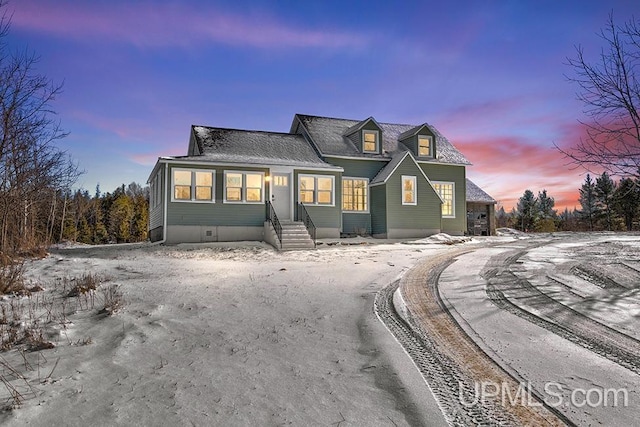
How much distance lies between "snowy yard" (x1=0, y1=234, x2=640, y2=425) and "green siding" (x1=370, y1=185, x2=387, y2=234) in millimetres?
12481

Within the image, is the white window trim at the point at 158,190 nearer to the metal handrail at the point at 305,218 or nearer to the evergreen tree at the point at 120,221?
the metal handrail at the point at 305,218

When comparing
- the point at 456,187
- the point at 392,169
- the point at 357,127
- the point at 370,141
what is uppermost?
the point at 357,127

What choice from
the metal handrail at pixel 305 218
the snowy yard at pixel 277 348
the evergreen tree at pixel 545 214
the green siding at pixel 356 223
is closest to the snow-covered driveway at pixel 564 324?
the snowy yard at pixel 277 348

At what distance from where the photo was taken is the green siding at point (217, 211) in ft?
57.7

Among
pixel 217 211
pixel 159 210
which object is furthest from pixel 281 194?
pixel 159 210

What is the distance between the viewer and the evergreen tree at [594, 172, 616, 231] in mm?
47031

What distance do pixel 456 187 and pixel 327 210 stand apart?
9709 millimetres

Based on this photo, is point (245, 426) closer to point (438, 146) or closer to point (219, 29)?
point (219, 29)

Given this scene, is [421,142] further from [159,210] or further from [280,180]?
[159,210]

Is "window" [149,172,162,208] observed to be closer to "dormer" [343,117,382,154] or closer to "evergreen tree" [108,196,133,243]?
"dormer" [343,117,382,154]

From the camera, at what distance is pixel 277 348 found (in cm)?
480

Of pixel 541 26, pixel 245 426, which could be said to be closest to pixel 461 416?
pixel 245 426

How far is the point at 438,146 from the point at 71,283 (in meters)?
23.2

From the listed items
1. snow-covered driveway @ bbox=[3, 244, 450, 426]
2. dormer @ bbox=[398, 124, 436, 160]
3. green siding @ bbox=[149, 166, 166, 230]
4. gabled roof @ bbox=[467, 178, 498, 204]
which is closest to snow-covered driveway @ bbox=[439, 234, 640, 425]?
snow-covered driveway @ bbox=[3, 244, 450, 426]
